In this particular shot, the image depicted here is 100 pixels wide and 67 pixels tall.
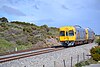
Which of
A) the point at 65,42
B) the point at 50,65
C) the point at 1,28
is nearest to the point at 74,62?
the point at 50,65

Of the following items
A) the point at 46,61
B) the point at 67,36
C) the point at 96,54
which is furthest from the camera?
the point at 67,36

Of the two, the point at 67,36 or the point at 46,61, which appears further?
the point at 67,36

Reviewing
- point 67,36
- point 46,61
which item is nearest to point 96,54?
point 46,61

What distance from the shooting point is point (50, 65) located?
2247 cm

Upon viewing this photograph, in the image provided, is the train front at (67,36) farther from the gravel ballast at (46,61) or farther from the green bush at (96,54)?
the gravel ballast at (46,61)

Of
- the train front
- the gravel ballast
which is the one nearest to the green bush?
the gravel ballast

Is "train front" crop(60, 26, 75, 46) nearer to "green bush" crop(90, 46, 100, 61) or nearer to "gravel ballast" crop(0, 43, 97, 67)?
"green bush" crop(90, 46, 100, 61)

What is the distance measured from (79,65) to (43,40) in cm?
2562

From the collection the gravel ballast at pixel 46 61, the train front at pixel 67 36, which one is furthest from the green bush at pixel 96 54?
the train front at pixel 67 36

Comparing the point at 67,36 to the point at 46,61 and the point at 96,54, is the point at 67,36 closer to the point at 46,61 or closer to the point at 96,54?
the point at 96,54

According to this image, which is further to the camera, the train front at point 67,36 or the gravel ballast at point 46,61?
the train front at point 67,36

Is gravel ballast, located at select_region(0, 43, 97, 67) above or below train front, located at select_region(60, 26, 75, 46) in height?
below

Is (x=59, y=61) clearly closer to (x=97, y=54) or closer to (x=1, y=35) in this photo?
(x=97, y=54)

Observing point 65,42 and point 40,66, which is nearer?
point 40,66
